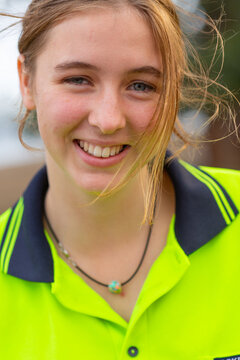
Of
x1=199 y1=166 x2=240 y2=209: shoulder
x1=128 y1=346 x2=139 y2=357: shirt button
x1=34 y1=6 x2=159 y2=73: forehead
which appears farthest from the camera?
x1=199 y1=166 x2=240 y2=209: shoulder

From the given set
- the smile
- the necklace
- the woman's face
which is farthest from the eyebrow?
the necklace

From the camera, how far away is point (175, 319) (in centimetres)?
165

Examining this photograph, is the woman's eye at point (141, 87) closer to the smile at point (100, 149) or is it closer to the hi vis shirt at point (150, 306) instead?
the smile at point (100, 149)

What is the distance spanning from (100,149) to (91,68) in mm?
233

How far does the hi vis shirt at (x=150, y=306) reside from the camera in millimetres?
1621

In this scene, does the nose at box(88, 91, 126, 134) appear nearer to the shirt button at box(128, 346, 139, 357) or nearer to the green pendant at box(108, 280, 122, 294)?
the green pendant at box(108, 280, 122, 294)

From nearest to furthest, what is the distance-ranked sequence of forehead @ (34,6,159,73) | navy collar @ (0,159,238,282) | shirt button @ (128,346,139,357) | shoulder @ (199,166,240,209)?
forehead @ (34,6,159,73) < shirt button @ (128,346,139,357) < navy collar @ (0,159,238,282) < shoulder @ (199,166,240,209)

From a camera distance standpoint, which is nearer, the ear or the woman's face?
the woman's face

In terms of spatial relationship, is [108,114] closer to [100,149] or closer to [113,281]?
[100,149]

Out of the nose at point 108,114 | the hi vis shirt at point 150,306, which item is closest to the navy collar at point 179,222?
the hi vis shirt at point 150,306

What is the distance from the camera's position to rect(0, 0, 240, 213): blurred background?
1.90 meters

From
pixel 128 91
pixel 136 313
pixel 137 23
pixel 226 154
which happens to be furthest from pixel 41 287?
pixel 226 154

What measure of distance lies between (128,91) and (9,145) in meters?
5.24

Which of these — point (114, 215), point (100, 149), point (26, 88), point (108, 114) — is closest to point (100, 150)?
point (100, 149)
